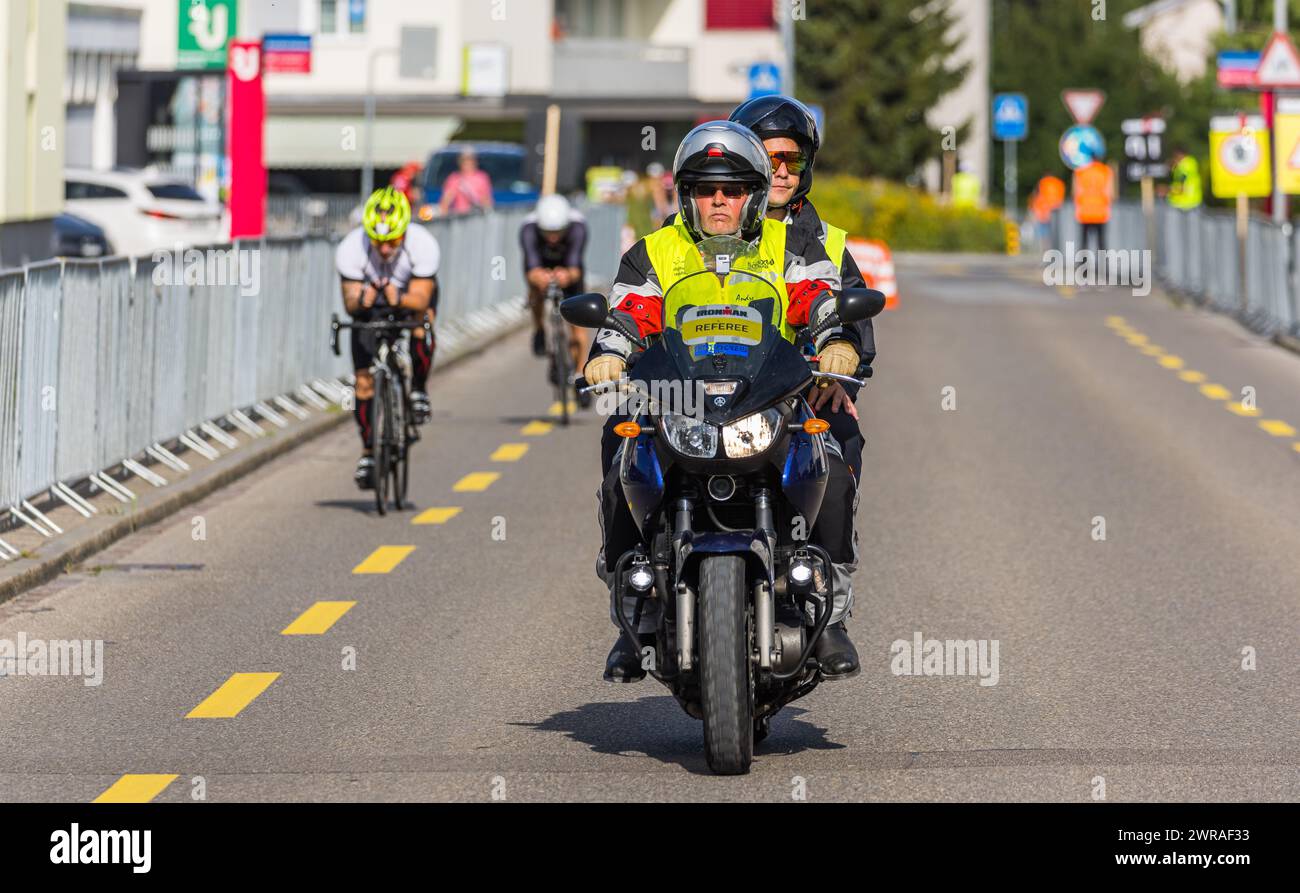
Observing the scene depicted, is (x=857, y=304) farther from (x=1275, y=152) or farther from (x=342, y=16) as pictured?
(x=342, y=16)

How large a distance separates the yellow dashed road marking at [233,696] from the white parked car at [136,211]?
31294 mm

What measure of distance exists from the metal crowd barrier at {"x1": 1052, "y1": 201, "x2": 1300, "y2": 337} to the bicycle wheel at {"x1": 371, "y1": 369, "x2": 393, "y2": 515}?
1419 centimetres

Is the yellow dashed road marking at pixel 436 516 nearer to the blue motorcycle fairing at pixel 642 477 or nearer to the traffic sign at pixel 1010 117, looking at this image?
the blue motorcycle fairing at pixel 642 477

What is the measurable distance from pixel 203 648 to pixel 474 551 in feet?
8.97

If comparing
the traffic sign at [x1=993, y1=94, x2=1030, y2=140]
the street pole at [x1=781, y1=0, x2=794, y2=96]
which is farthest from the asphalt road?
the traffic sign at [x1=993, y1=94, x2=1030, y2=140]

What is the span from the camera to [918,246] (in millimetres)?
54125

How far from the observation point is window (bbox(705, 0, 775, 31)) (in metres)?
72.6

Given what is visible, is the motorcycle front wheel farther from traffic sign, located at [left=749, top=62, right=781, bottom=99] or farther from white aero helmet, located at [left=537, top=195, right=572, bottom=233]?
traffic sign, located at [left=749, top=62, right=781, bottom=99]

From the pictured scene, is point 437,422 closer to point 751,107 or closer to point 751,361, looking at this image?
point 751,107

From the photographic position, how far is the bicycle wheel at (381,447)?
14211 mm

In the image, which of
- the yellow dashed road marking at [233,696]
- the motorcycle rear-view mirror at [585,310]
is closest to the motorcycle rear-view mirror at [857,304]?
the motorcycle rear-view mirror at [585,310]

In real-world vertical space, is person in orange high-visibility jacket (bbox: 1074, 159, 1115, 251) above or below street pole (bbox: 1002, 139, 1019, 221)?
below
